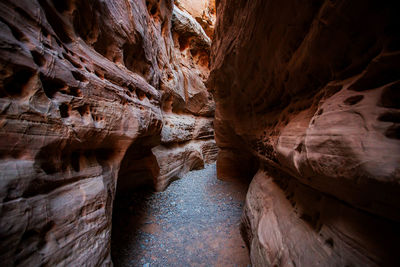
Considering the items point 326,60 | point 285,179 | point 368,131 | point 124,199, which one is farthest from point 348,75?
point 124,199

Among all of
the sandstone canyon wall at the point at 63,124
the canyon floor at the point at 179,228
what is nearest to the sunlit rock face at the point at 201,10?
the sandstone canyon wall at the point at 63,124

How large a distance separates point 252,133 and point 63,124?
3.25 metres

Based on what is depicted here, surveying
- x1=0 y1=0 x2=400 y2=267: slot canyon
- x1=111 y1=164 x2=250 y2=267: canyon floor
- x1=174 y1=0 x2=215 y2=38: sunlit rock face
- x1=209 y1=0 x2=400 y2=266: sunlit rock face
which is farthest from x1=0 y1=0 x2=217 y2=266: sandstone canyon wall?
x1=174 y1=0 x2=215 y2=38: sunlit rock face

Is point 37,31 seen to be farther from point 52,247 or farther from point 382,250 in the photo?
point 382,250

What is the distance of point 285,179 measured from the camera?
2.04 meters

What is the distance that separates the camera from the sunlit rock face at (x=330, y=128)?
2.39ft

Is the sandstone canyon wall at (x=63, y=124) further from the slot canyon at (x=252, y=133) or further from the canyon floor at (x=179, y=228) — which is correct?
the canyon floor at (x=179, y=228)

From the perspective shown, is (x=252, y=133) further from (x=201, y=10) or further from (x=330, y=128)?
(x=201, y=10)

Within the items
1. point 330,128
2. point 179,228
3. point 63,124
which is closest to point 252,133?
point 330,128

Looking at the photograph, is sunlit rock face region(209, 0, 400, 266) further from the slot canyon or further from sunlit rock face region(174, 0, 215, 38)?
sunlit rock face region(174, 0, 215, 38)

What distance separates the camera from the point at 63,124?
51.3 inches

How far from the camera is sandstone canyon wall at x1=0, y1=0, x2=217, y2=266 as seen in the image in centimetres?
99

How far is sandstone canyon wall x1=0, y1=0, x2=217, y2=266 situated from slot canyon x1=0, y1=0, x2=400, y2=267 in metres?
0.01

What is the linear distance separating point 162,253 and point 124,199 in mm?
1840
